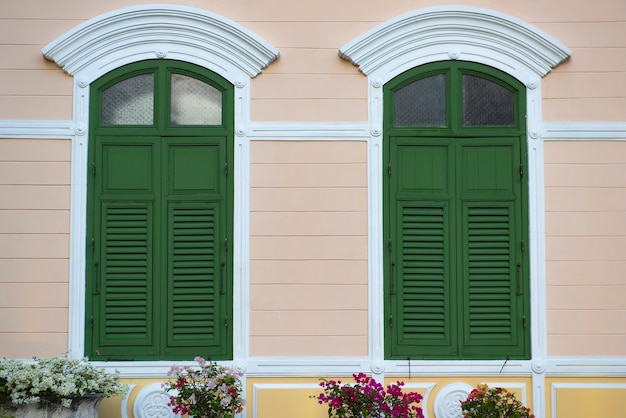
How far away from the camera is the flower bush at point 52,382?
684cm

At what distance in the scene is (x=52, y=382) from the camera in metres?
6.85

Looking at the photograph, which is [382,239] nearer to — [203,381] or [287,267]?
[287,267]

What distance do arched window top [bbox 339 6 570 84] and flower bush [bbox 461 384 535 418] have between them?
245cm

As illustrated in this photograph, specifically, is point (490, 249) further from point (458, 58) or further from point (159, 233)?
point (159, 233)

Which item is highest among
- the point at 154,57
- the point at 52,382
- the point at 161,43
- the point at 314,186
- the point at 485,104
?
the point at 161,43

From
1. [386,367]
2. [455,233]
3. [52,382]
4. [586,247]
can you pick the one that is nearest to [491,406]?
[386,367]

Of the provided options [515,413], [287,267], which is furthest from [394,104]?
[515,413]

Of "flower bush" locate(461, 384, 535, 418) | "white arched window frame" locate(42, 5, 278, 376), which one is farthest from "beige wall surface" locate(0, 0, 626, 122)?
"flower bush" locate(461, 384, 535, 418)

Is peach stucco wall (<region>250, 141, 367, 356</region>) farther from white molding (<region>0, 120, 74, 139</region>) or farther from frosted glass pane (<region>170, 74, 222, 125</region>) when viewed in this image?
white molding (<region>0, 120, 74, 139</region>)

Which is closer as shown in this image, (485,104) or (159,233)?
(159,233)

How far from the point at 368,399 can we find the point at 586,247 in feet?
6.94

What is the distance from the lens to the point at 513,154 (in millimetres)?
7734

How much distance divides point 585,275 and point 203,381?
3056 millimetres

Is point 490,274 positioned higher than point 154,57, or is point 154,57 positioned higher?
point 154,57
